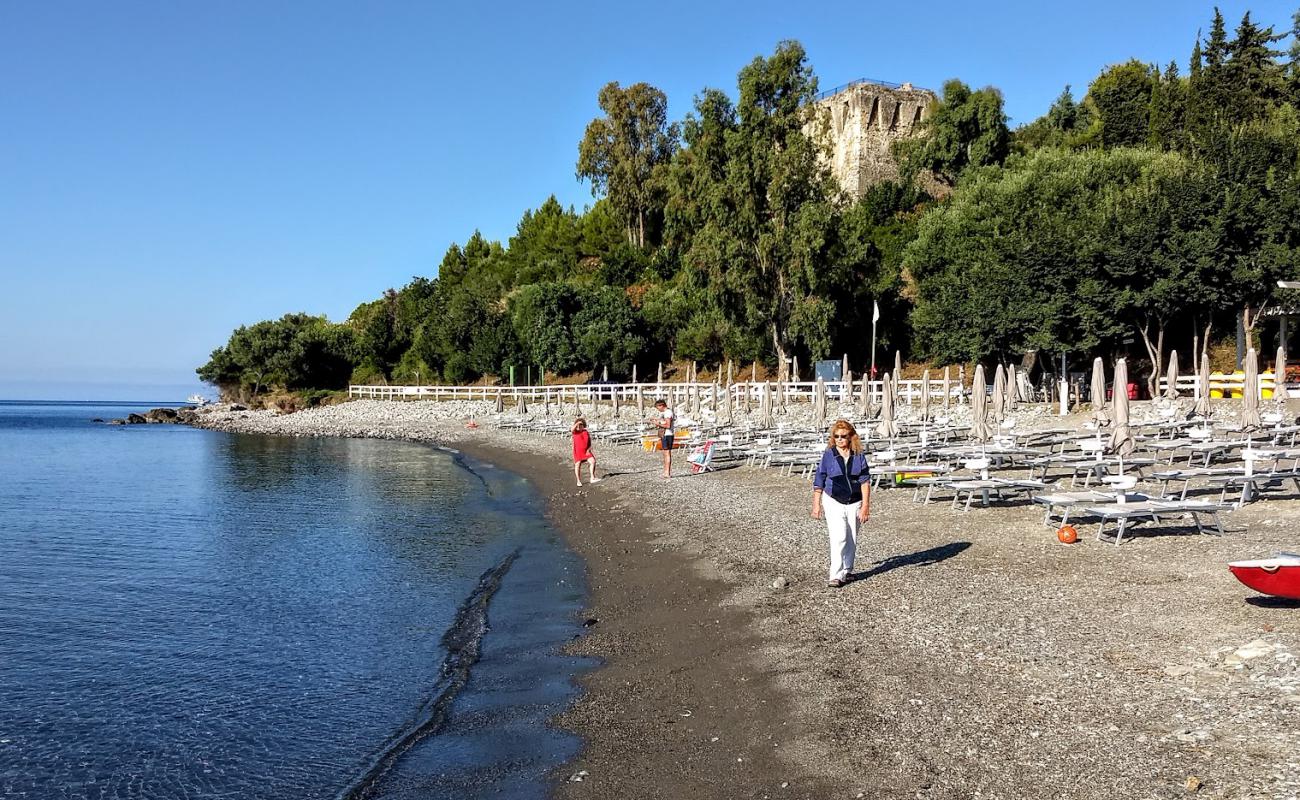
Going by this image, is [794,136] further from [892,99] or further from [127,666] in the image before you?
[127,666]

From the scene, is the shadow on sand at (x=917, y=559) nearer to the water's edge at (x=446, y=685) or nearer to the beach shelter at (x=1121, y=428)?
the water's edge at (x=446, y=685)

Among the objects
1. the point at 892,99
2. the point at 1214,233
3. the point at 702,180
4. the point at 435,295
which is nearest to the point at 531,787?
the point at 1214,233

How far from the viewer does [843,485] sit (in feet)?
29.6

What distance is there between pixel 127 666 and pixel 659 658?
5.80 meters

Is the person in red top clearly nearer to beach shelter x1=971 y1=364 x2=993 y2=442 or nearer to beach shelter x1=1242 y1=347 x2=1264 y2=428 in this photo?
beach shelter x1=971 y1=364 x2=993 y2=442

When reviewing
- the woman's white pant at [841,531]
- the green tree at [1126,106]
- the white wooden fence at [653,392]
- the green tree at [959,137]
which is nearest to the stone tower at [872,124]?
the green tree at [959,137]

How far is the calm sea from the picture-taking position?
21.6ft

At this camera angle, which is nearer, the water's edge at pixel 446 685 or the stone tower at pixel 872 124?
the water's edge at pixel 446 685

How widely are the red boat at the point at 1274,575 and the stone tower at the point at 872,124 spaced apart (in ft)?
190

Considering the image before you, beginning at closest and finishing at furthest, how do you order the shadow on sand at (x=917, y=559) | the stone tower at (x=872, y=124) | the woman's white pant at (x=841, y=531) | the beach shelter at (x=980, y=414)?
the woman's white pant at (x=841, y=531), the shadow on sand at (x=917, y=559), the beach shelter at (x=980, y=414), the stone tower at (x=872, y=124)

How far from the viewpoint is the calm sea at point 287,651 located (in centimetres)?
660

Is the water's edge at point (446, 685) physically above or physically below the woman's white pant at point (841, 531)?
below

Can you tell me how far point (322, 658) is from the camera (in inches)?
374

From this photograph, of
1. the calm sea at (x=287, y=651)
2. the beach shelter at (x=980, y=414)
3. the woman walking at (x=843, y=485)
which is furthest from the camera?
the beach shelter at (x=980, y=414)
